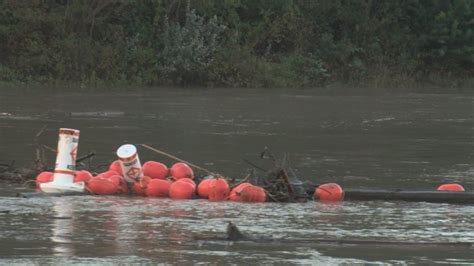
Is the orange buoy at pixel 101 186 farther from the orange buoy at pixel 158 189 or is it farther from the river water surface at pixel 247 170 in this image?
the orange buoy at pixel 158 189

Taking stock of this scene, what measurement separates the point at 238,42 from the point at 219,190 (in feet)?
122

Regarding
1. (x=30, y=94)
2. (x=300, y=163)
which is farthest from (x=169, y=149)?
(x=30, y=94)

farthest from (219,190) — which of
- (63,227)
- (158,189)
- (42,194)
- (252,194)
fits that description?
(63,227)

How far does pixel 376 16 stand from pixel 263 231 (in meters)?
44.6

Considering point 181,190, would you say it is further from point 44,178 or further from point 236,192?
point 44,178

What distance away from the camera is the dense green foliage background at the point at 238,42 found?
48.4 meters

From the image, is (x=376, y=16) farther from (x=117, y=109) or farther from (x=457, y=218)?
(x=457, y=218)

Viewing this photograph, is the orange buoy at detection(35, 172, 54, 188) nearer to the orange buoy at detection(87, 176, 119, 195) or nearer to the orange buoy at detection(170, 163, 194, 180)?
the orange buoy at detection(87, 176, 119, 195)

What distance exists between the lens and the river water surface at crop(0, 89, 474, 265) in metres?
11.2

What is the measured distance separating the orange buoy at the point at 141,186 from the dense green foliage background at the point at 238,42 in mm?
31147

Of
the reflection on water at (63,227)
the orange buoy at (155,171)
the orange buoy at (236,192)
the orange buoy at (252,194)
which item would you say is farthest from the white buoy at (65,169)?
the orange buoy at (252,194)

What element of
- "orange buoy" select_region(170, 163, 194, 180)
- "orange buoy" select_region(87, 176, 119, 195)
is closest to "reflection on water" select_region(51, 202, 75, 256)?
"orange buoy" select_region(87, 176, 119, 195)

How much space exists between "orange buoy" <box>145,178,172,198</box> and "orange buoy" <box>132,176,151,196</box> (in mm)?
73

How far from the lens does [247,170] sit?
18.6 metres
